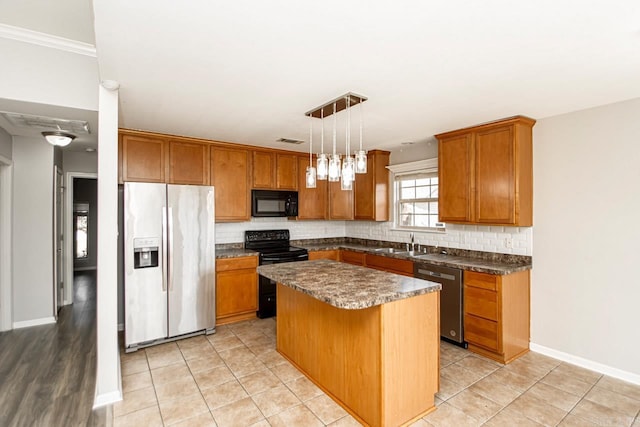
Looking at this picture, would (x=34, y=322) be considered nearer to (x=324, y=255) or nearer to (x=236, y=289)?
(x=236, y=289)

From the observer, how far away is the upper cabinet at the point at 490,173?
3.26 meters

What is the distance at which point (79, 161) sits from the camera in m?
5.38

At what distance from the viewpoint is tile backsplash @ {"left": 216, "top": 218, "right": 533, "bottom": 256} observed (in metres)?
3.57

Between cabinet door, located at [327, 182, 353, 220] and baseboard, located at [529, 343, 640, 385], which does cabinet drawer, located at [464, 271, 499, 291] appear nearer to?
baseboard, located at [529, 343, 640, 385]

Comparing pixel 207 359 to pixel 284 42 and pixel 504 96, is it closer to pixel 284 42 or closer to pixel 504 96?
pixel 284 42

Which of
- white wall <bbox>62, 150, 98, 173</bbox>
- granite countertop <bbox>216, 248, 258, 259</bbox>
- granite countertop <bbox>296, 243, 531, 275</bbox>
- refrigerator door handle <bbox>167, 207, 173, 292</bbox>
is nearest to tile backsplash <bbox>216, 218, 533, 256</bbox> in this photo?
granite countertop <bbox>296, 243, 531, 275</bbox>

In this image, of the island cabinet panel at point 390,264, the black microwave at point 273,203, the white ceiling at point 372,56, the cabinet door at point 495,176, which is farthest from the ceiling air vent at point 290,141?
the cabinet door at point 495,176

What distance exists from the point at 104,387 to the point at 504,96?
3973 millimetres

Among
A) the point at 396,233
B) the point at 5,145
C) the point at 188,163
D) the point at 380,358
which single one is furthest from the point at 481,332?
the point at 5,145

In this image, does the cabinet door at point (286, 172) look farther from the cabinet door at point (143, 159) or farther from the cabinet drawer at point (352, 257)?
the cabinet door at point (143, 159)

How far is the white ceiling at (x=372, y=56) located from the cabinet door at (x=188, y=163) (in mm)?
861

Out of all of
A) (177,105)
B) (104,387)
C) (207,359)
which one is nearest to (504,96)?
(177,105)

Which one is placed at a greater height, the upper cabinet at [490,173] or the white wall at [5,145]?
the white wall at [5,145]

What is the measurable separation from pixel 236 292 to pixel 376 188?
2.58m
